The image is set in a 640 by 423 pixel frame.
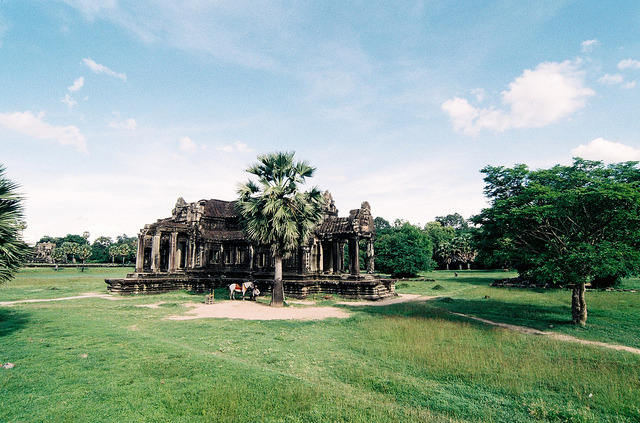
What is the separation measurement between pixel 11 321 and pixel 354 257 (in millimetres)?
18817

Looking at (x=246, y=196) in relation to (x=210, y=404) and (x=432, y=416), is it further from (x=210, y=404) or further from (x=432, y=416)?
(x=432, y=416)

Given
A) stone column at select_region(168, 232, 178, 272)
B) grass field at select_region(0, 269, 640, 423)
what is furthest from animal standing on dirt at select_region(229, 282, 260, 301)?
stone column at select_region(168, 232, 178, 272)

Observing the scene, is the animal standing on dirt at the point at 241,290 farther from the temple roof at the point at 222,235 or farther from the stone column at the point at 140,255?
the stone column at the point at 140,255

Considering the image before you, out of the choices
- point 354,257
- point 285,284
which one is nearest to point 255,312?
point 285,284

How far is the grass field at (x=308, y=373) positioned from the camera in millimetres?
5863

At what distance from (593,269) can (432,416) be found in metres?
11.0

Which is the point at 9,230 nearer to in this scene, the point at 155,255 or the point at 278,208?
the point at 278,208

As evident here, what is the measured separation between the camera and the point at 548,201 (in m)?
14.3

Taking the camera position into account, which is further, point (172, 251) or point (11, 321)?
point (172, 251)

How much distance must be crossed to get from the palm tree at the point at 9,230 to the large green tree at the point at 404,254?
45.1m

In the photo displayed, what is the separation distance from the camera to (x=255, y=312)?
17.6 m

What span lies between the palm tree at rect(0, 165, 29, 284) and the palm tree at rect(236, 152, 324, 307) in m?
10.9

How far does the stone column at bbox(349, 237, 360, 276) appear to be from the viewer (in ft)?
80.0

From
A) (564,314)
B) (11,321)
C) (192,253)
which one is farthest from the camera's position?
(192,253)
